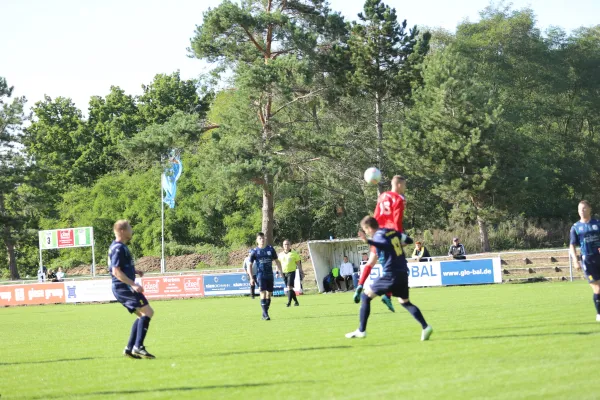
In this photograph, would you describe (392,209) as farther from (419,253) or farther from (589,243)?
(419,253)

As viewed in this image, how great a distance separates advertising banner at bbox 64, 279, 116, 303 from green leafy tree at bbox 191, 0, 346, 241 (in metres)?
8.12

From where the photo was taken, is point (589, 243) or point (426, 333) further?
point (589, 243)

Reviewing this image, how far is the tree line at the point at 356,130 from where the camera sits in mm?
42156

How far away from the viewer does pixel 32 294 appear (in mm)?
40188

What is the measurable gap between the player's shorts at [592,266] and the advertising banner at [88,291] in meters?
28.4

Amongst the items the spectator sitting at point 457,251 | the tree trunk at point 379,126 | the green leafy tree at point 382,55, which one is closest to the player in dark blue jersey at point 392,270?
the spectator sitting at point 457,251

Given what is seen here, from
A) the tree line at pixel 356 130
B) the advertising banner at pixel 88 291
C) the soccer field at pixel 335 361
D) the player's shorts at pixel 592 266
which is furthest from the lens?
the tree line at pixel 356 130

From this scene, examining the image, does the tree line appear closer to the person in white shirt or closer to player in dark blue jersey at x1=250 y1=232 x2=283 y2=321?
the person in white shirt

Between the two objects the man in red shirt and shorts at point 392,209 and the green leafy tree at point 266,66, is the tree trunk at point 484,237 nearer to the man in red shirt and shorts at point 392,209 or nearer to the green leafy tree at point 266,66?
the green leafy tree at point 266,66

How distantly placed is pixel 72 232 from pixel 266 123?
12.5m

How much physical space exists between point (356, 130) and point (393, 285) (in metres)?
37.0

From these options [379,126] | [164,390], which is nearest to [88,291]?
[379,126]

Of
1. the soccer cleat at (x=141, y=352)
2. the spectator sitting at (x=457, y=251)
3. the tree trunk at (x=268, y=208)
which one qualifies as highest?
the tree trunk at (x=268, y=208)

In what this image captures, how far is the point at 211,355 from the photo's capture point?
37.4 feet
